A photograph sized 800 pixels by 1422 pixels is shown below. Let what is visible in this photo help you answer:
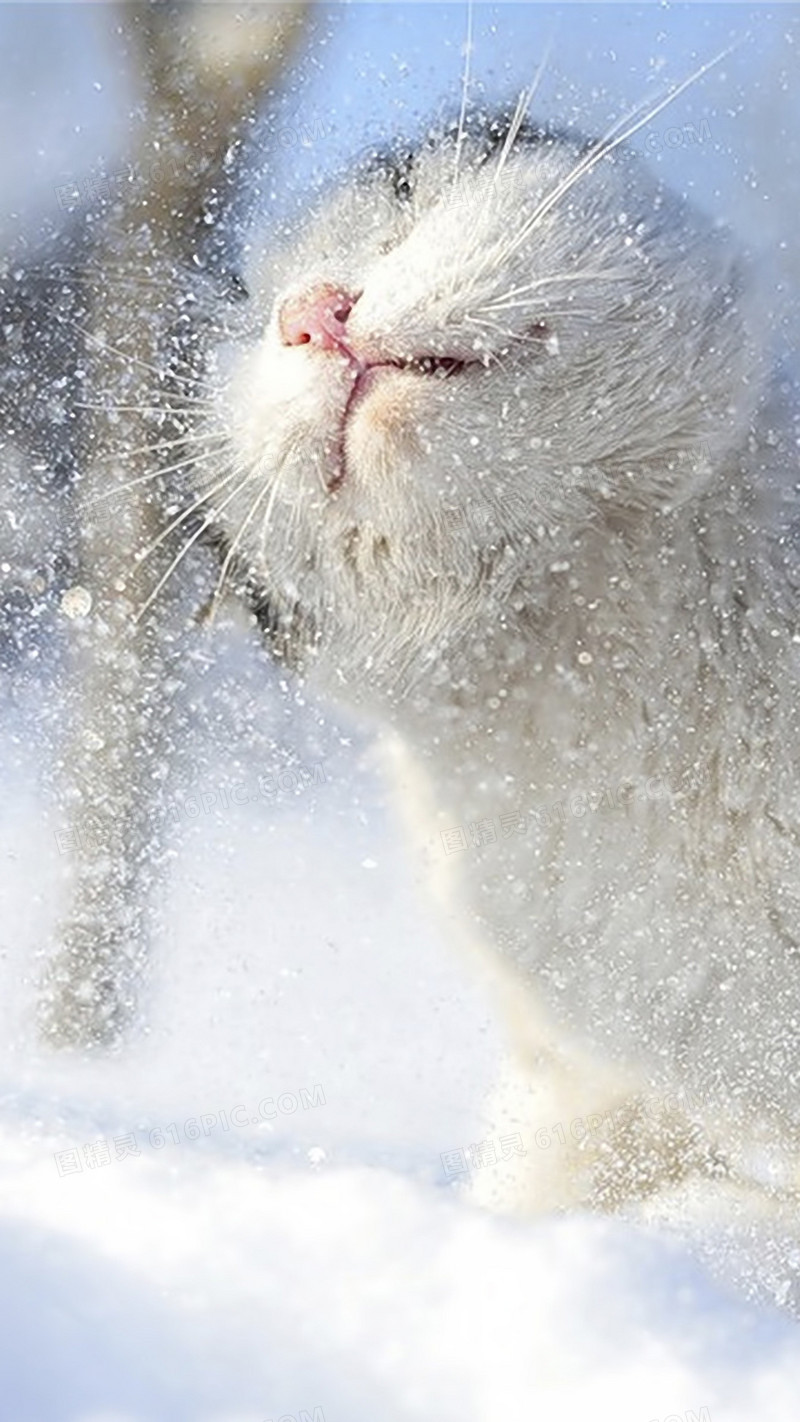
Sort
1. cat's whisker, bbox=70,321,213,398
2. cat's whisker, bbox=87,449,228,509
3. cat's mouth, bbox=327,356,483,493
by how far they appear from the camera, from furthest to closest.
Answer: cat's whisker, bbox=70,321,213,398
cat's whisker, bbox=87,449,228,509
cat's mouth, bbox=327,356,483,493

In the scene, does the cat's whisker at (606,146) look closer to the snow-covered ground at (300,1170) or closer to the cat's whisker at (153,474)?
the snow-covered ground at (300,1170)

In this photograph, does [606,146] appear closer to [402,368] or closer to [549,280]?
[549,280]

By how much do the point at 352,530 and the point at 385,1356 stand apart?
2.25ft

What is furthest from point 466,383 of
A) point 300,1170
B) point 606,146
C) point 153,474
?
point 300,1170

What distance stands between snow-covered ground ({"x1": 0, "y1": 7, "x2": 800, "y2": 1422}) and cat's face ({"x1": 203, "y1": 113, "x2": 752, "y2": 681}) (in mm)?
175

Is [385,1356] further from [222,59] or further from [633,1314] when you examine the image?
[222,59]

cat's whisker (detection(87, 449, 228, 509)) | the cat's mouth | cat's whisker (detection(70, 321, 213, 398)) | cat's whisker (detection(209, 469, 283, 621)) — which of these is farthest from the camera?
cat's whisker (detection(70, 321, 213, 398))

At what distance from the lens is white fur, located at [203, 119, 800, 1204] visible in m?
0.88

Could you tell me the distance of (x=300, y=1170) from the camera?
48.9 inches

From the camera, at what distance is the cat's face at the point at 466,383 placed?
85 centimetres

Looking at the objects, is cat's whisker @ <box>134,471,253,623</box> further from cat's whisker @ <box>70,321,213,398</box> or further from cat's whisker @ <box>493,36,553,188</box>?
cat's whisker @ <box>493,36,553,188</box>

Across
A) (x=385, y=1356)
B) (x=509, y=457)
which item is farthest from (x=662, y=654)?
(x=385, y=1356)

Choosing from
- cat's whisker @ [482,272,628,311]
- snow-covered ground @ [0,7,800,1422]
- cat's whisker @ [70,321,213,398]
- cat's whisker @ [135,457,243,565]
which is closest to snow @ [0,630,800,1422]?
snow-covered ground @ [0,7,800,1422]

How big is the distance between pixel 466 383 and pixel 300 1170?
0.76 m
